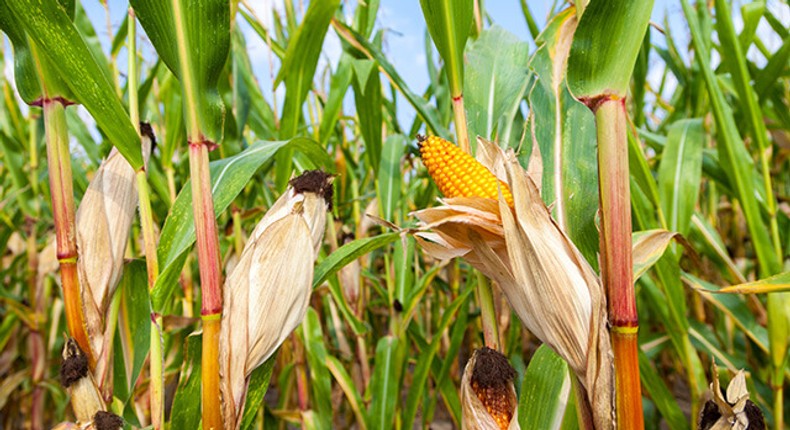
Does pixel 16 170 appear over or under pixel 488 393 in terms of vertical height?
over

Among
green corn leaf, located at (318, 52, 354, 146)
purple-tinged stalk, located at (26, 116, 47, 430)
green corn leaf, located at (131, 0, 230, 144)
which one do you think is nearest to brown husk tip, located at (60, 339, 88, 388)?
green corn leaf, located at (131, 0, 230, 144)

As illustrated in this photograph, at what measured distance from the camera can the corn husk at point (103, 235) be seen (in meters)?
0.79

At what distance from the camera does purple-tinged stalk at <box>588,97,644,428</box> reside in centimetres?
52

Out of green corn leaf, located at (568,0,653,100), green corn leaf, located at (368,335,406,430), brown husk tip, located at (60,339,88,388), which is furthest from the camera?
green corn leaf, located at (368,335,406,430)

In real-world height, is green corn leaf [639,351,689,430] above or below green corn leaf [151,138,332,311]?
below

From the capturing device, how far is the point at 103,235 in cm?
83

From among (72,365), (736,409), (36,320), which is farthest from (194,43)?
(36,320)

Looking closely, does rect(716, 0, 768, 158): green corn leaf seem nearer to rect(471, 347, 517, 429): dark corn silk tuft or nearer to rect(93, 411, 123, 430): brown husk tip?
rect(471, 347, 517, 429): dark corn silk tuft

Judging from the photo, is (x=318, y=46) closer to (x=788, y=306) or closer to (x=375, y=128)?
(x=375, y=128)

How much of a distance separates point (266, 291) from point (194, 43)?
32cm

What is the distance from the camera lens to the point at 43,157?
8.79ft

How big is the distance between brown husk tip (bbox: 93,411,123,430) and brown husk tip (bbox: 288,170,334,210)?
15.2 inches

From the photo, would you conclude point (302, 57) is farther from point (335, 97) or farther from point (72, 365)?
point (72, 365)

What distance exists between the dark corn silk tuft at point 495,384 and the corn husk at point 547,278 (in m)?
0.06
